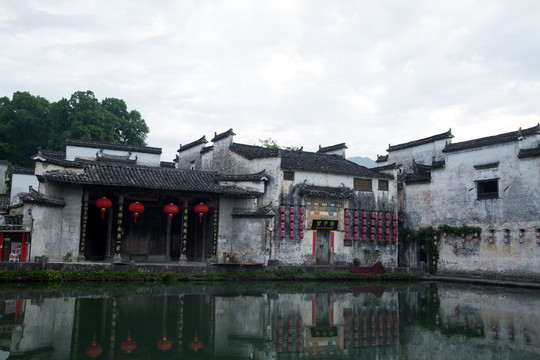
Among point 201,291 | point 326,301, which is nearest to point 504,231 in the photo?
point 326,301

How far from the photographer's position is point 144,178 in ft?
72.6

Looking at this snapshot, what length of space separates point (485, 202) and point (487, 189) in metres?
0.75

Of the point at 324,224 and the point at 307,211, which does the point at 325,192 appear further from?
the point at 324,224

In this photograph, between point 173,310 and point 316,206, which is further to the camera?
point 316,206

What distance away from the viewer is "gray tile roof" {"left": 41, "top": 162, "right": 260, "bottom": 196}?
20.4 m

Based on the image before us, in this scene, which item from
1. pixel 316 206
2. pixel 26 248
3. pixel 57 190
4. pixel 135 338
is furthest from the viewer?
pixel 316 206

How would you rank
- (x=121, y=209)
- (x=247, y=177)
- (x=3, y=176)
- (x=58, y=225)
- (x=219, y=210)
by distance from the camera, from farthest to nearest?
(x=3, y=176) < (x=247, y=177) < (x=219, y=210) < (x=121, y=209) < (x=58, y=225)

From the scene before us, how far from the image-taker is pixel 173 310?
12.5 m

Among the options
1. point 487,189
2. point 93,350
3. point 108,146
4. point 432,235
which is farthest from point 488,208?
point 108,146

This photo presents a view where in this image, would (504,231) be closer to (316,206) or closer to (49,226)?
(316,206)

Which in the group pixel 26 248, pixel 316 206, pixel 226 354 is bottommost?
pixel 226 354

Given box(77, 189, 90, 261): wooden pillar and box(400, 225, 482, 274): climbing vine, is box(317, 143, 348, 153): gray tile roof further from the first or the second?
box(77, 189, 90, 261): wooden pillar

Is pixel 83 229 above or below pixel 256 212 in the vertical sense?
below

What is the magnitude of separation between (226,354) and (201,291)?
859 centimetres
